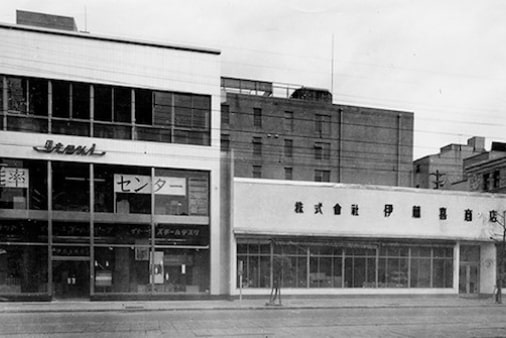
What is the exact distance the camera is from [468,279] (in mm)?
32188

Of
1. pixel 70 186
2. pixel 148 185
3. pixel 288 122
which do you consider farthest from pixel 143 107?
pixel 288 122

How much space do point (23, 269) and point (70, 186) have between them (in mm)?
4725

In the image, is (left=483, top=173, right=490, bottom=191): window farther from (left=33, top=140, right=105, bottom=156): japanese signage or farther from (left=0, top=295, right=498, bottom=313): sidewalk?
(left=33, top=140, right=105, bottom=156): japanese signage

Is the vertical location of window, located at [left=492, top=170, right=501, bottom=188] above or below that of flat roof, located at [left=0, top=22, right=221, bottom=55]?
below

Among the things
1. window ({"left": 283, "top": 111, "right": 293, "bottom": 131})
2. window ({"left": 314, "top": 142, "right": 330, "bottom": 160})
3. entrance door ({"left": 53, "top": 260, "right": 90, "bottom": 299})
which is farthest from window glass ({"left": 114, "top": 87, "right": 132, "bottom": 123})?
window ({"left": 314, "top": 142, "right": 330, "bottom": 160})

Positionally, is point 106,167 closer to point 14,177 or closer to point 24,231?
point 14,177

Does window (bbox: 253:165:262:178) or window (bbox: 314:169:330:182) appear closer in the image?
window (bbox: 253:165:262:178)

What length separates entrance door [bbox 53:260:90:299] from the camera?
25.3 metres

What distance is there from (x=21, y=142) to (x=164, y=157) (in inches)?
283

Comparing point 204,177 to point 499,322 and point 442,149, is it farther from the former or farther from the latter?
point 442,149

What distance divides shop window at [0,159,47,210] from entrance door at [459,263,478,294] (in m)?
25.7

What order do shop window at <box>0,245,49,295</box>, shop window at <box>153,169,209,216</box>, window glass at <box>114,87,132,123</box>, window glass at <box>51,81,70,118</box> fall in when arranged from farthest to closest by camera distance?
1. shop window at <box>153,169,209,216</box>
2. window glass at <box>114,87,132,123</box>
3. window glass at <box>51,81,70,118</box>
4. shop window at <box>0,245,49,295</box>

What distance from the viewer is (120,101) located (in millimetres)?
26500

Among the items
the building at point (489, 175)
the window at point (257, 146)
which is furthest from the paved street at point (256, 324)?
the window at point (257, 146)
